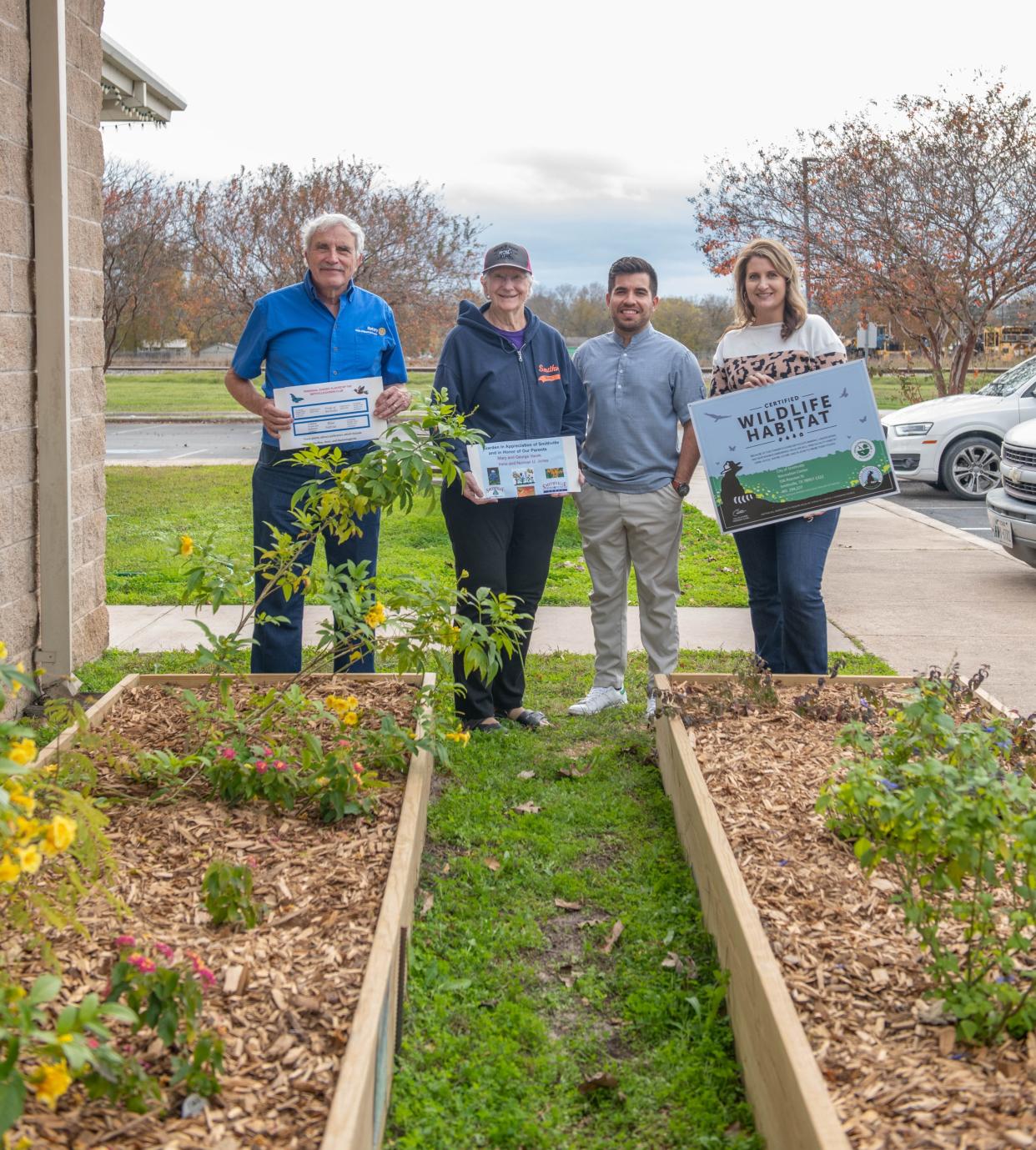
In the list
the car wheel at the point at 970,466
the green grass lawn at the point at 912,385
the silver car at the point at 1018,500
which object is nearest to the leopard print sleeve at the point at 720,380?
the silver car at the point at 1018,500

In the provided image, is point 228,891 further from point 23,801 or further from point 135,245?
point 135,245

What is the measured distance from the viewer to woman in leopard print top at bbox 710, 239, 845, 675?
5.44 m

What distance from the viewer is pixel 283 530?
574 cm

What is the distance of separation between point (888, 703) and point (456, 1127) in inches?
114

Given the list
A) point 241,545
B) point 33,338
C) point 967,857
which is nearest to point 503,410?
point 33,338

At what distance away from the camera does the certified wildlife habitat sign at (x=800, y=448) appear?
5516mm

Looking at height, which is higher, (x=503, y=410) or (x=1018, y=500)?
(x=503, y=410)

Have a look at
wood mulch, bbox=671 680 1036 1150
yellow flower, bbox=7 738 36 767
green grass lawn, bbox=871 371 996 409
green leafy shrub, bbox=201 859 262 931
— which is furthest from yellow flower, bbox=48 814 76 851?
green grass lawn, bbox=871 371 996 409

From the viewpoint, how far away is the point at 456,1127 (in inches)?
118

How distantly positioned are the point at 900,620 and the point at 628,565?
123 inches

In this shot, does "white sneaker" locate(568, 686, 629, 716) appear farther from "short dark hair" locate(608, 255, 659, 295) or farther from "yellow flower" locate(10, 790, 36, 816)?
"yellow flower" locate(10, 790, 36, 816)

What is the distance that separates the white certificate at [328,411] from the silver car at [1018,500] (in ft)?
19.2

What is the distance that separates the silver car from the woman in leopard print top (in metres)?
4.46

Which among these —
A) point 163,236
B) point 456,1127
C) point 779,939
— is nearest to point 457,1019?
point 456,1127
